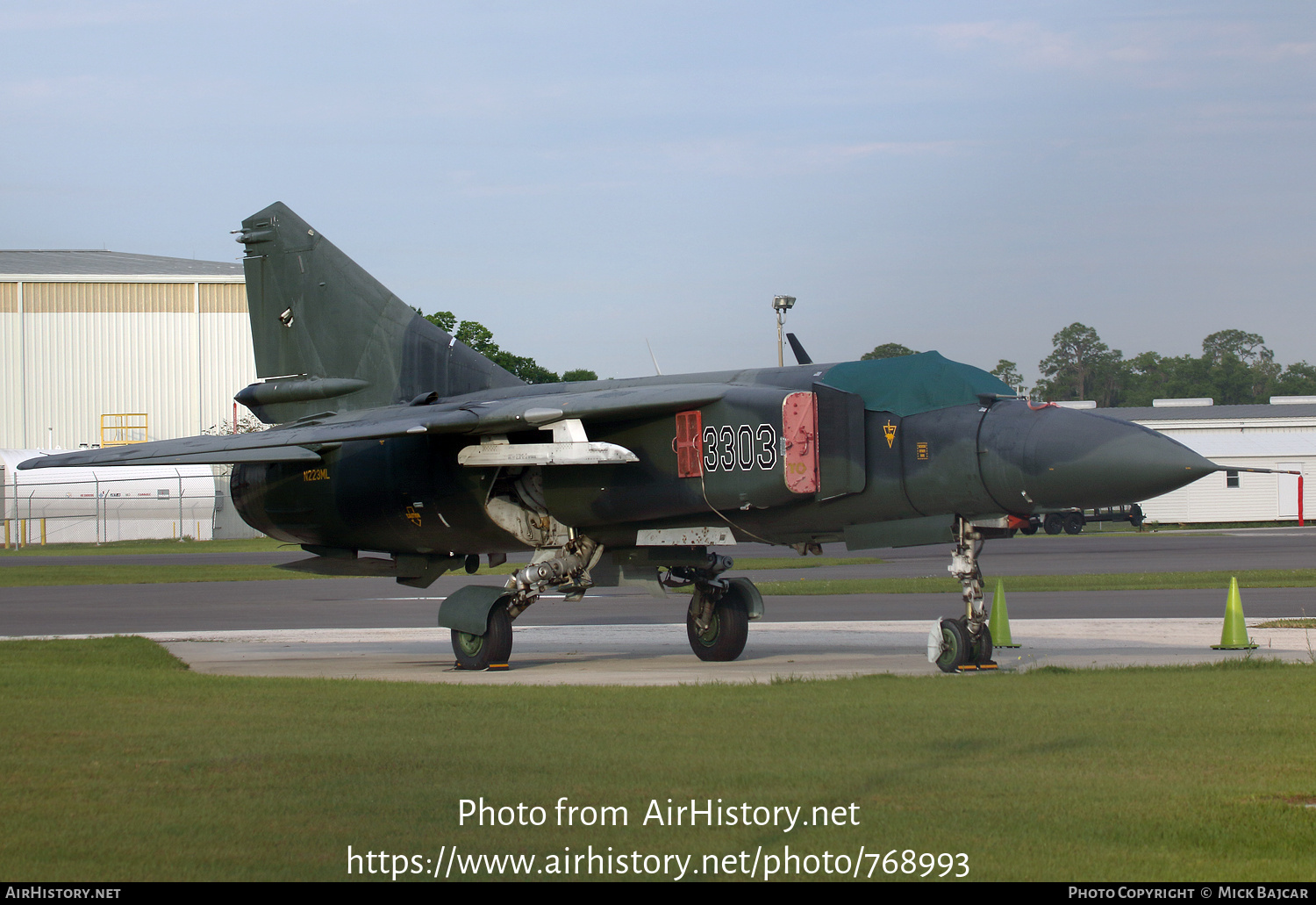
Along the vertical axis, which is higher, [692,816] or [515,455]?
[515,455]

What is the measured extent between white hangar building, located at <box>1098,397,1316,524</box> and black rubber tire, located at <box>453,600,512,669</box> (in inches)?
1827

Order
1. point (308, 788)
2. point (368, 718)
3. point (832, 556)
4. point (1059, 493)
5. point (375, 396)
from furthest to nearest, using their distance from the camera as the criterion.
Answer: point (832, 556)
point (375, 396)
point (1059, 493)
point (368, 718)
point (308, 788)

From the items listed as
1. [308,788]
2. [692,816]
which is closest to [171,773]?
[308,788]

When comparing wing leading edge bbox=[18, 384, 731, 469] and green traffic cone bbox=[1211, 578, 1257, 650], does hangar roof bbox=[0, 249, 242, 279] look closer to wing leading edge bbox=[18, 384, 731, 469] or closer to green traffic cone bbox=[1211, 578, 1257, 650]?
wing leading edge bbox=[18, 384, 731, 469]

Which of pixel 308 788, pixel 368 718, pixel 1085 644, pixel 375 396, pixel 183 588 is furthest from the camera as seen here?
pixel 183 588

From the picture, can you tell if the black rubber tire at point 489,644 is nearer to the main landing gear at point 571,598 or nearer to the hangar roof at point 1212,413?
the main landing gear at point 571,598

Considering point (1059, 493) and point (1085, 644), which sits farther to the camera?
point (1085, 644)

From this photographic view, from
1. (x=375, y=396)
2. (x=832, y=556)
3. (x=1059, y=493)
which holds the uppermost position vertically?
(x=375, y=396)

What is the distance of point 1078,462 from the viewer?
11.2 meters

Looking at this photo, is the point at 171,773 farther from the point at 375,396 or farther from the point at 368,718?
the point at 375,396

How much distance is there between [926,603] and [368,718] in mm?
14062

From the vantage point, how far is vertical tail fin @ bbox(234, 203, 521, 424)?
16.7 metres

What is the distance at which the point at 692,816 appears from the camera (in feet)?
19.5

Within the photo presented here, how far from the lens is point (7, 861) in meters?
5.21
